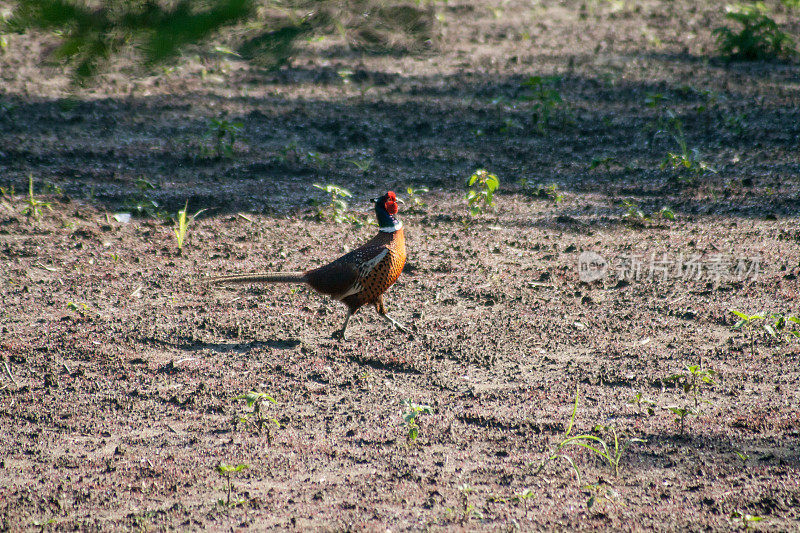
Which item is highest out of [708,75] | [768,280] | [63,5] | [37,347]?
[63,5]

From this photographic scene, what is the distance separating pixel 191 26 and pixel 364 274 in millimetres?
2920

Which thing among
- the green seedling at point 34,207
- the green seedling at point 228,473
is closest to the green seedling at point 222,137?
the green seedling at point 34,207

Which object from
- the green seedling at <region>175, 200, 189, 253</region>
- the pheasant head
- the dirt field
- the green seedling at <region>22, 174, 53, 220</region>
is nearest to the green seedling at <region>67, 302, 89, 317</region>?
the dirt field

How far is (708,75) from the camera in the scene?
9688 mm

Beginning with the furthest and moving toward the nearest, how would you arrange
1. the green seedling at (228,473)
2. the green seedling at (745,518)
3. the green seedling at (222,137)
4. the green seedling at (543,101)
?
the green seedling at (543,101)
the green seedling at (222,137)
the green seedling at (228,473)
the green seedling at (745,518)

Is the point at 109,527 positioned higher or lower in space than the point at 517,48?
lower

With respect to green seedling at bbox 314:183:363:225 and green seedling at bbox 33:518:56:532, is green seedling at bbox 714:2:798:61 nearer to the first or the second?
green seedling at bbox 314:183:363:225

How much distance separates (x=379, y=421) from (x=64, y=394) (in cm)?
161

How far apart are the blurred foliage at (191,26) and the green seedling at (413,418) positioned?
6.15ft

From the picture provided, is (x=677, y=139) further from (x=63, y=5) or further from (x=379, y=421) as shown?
(x=63, y=5)

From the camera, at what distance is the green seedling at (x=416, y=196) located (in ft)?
22.0

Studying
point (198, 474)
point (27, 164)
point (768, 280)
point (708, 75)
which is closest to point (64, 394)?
point (198, 474)

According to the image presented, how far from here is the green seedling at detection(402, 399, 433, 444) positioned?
3502 millimetres

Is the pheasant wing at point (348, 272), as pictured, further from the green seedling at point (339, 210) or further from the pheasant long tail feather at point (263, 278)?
the green seedling at point (339, 210)
